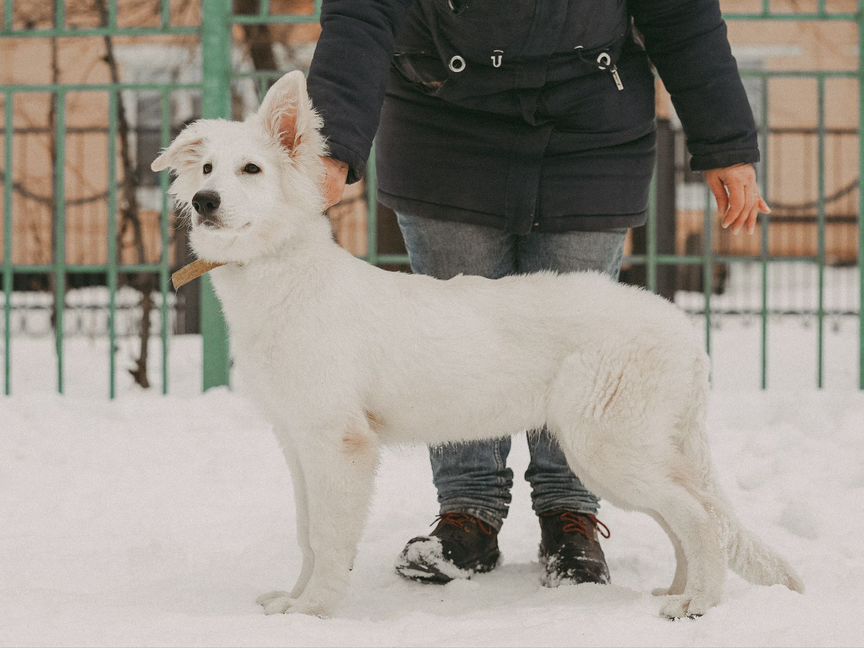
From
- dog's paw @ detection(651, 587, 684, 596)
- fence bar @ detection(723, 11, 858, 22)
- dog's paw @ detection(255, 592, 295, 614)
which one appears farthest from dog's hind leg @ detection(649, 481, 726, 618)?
fence bar @ detection(723, 11, 858, 22)

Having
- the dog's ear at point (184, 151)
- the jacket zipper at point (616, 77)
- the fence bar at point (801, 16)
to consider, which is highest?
the fence bar at point (801, 16)

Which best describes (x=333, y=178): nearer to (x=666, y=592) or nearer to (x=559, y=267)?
(x=559, y=267)

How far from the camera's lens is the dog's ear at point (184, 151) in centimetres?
296

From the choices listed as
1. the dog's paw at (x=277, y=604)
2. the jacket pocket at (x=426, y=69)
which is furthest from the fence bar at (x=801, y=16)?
the dog's paw at (x=277, y=604)

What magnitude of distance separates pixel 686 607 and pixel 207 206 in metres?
1.68

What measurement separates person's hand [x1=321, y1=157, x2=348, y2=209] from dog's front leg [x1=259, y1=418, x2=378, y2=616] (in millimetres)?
666

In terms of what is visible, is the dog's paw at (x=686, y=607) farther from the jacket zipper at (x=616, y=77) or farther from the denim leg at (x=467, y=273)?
the jacket zipper at (x=616, y=77)

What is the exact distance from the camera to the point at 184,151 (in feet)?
9.89

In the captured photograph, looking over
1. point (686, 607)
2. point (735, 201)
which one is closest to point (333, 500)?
point (686, 607)

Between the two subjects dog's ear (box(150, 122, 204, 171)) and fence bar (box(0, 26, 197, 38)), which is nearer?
dog's ear (box(150, 122, 204, 171))

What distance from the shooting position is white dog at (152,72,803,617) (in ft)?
9.16

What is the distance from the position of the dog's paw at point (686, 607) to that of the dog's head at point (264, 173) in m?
1.46

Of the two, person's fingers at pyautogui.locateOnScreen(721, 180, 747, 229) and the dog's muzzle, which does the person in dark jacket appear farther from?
the dog's muzzle

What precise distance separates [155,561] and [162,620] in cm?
95
